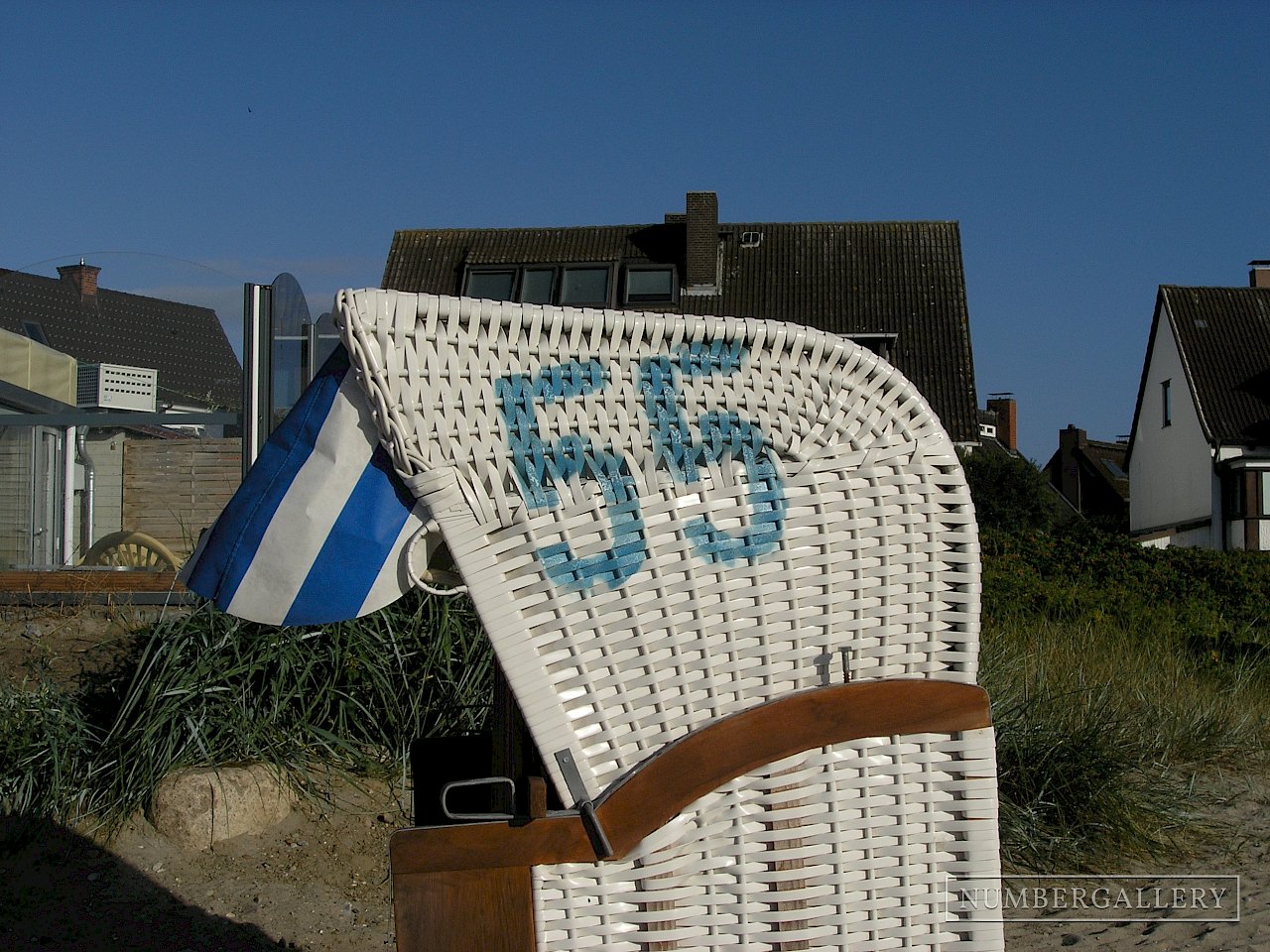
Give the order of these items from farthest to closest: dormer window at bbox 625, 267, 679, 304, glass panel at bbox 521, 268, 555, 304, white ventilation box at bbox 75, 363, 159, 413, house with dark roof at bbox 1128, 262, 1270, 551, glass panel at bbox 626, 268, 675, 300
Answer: glass panel at bbox 626, 268, 675, 300, dormer window at bbox 625, 267, 679, 304, glass panel at bbox 521, 268, 555, 304, house with dark roof at bbox 1128, 262, 1270, 551, white ventilation box at bbox 75, 363, 159, 413

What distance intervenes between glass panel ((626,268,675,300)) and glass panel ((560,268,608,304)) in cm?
63

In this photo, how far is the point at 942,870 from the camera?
1.85m

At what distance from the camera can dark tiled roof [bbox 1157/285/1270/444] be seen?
2706 cm

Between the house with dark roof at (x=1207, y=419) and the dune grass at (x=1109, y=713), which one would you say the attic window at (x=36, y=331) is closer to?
the dune grass at (x=1109, y=713)

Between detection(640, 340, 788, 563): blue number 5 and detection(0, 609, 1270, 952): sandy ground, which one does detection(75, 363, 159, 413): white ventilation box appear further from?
detection(640, 340, 788, 563): blue number 5

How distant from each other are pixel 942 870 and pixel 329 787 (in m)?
3.11

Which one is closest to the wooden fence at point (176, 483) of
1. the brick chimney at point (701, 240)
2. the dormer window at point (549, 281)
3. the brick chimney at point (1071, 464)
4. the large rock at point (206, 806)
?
the large rock at point (206, 806)

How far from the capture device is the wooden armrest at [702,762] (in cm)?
166

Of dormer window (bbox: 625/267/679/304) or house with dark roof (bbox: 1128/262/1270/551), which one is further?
dormer window (bbox: 625/267/679/304)

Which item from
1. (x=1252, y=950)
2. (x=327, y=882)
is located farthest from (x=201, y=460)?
(x=1252, y=950)

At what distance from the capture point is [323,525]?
1.67 metres

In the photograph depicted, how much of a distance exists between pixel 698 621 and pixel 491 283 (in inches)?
1149

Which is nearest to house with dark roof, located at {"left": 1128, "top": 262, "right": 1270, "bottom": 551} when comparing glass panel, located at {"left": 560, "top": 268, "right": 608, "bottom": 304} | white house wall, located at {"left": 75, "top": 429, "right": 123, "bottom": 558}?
glass panel, located at {"left": 560, "top": 268, "right": 608, "bottom": 304}

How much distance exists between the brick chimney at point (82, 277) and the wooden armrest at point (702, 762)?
257 inches
